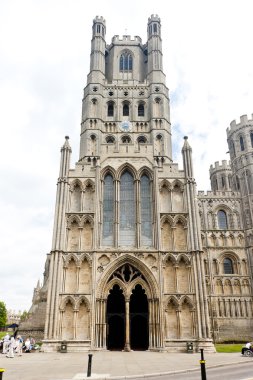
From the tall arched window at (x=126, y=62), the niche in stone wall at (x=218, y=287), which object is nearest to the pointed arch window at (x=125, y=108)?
the tall arched window at (x=126, y=62)

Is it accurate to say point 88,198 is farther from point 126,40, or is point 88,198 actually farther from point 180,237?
point 126,40

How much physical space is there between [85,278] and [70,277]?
122 cm

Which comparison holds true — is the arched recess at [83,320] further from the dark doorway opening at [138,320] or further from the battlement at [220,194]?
the battlement at [220,194]

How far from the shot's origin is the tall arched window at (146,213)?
91.8 feet

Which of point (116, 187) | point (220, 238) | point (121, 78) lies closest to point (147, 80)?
point (121, 78)

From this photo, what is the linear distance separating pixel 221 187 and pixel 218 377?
172ft

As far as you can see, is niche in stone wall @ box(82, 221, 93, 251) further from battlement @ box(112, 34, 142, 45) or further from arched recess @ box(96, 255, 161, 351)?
battlement @ box(112, 34, 142, 45)

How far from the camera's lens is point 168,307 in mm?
25562

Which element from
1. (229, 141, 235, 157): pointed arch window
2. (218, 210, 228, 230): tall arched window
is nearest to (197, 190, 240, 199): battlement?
(218, 210, 228, 230): tall arched window

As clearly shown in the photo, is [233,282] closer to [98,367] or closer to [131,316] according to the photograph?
[131,316]

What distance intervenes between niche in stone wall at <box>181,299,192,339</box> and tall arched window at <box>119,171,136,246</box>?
643 cm

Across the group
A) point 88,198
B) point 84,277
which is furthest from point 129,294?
point 88,198

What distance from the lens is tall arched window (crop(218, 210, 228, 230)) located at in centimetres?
4956

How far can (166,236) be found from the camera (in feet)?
91.8
